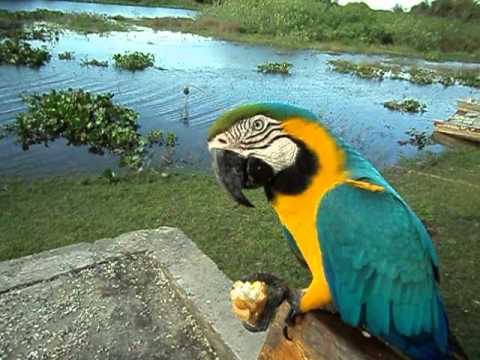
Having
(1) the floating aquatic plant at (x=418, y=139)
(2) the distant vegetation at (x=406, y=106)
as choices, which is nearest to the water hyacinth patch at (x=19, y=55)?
(2) the distant vegetation at (x=406, y=106)

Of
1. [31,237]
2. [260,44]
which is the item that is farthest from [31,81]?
[260,44]

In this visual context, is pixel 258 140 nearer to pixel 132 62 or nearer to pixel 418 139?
pixel 418 139

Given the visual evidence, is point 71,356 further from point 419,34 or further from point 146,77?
point 419,34

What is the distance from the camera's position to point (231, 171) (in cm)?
161

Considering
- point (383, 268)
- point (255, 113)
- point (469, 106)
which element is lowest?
point (469, 106)

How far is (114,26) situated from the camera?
84.1ft

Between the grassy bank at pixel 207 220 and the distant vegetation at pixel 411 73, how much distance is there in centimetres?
1154

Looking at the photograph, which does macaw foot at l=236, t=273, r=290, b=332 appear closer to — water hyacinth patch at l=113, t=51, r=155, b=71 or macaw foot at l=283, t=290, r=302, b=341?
macaw foot at l=283, t=290, r=302, b=341

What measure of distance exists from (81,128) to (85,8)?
32.0 metres

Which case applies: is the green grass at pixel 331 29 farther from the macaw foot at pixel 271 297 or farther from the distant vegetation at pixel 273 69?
the macaw foot at pixel 271 297

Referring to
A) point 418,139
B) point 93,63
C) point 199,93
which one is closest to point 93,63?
point 93,63

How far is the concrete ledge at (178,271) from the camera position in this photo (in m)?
3.26

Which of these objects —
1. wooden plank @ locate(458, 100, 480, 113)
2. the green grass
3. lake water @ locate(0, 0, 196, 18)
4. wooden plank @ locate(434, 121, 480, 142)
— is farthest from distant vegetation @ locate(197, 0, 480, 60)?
wooden plank @ locate(434, 121, 480, 142)

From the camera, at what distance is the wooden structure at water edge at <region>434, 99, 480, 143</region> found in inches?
421
